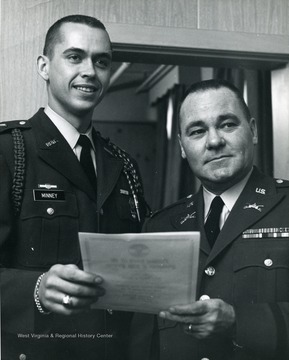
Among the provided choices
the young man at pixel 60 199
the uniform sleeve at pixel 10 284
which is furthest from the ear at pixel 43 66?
the uniform sleeve at pixel 10 284

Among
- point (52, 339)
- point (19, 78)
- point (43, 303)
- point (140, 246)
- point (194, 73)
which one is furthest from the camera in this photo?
point (194, 73)

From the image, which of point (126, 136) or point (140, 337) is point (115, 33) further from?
point (126, 136)

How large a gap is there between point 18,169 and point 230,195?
16.5 inches

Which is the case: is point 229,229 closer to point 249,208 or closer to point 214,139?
point 249,208


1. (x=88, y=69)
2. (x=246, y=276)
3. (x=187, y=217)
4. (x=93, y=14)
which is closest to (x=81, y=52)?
(x=88, y=69)

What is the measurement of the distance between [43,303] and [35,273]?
60mm

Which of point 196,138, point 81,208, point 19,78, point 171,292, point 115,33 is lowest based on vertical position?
point 171,292

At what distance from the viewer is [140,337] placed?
109cm

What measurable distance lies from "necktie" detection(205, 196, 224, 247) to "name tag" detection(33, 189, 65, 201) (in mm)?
293

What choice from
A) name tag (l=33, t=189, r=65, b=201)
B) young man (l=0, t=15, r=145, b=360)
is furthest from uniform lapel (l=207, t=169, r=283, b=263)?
name tag (l=33, t=189, r=65, b=201)

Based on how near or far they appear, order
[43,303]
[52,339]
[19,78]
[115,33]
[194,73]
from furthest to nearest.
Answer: [194,73], [115,33], [19,78], [52,339], [43,303]

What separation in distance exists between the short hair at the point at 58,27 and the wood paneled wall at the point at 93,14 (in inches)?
4.2

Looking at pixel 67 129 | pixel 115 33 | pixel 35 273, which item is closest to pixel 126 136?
pixel 115 33

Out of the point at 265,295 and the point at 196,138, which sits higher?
the point at 196,138
